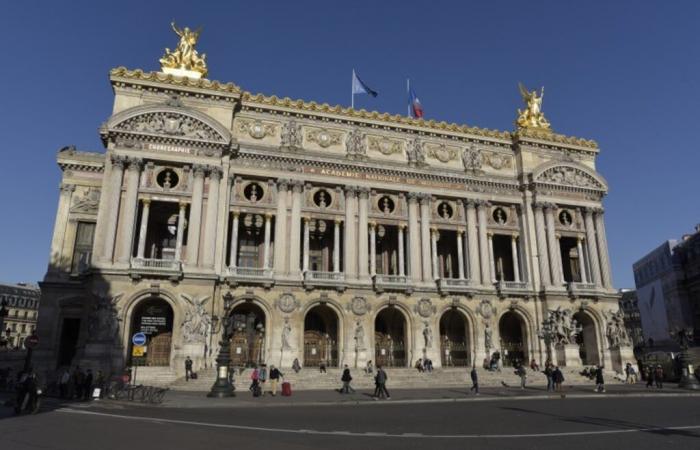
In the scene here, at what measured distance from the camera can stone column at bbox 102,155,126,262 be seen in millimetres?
33344

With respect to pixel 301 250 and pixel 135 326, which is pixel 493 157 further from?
pixel 135 326

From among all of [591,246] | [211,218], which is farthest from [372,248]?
[591,246]

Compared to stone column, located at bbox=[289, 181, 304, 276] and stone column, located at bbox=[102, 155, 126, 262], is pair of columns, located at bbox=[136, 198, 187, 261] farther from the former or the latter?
stone column, located at bbox=[289, 181, 304, 276]

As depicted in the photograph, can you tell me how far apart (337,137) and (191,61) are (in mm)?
13467

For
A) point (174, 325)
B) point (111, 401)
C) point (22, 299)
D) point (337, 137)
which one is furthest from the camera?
point (22, 299)

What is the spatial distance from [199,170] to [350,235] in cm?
1269

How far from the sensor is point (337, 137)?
41938 millimetres

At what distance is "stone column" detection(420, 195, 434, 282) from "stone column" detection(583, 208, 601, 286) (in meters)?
16.2

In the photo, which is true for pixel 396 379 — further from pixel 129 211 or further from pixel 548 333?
pixel 129 211

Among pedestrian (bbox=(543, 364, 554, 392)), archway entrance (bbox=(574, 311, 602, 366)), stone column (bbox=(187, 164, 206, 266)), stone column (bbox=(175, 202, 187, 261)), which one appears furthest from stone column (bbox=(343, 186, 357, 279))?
archway entrance (bbox=(574, 311, 602, 366))

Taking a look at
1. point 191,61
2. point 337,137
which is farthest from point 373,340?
point 191,61

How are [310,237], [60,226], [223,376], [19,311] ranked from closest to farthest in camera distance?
[223,376]
[60,226]
[310,237]
[19,311]

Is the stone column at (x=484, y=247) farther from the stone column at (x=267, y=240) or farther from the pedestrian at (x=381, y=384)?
the pedestrian at (x=381, y=384)

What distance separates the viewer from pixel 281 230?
38062 mm
